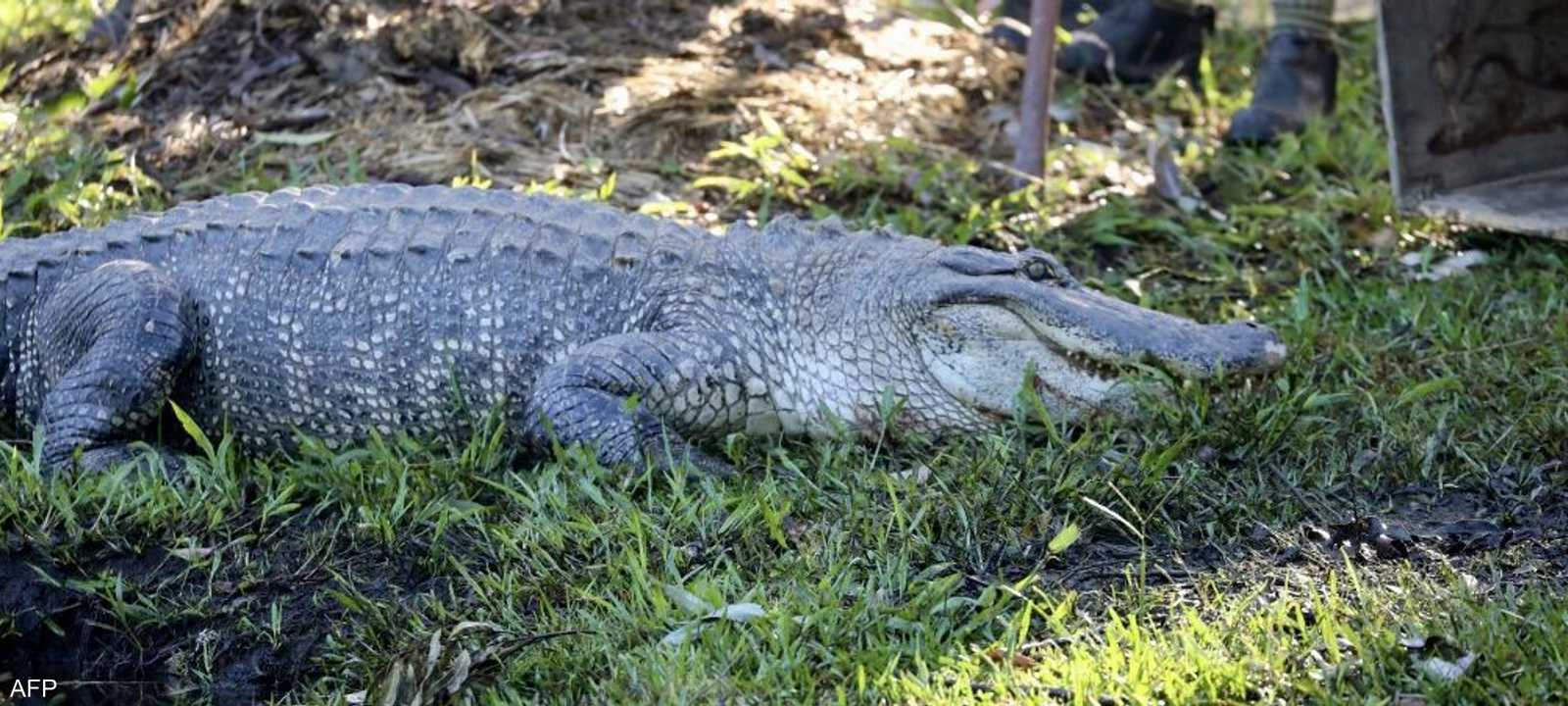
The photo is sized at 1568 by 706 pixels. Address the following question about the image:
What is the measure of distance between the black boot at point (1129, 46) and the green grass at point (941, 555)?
236 centimetres

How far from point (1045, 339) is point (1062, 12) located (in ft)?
12.2

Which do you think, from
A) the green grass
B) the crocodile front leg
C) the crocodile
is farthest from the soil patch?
the crocodile front leg

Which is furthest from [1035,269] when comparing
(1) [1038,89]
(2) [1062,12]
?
(2) [1062,12]

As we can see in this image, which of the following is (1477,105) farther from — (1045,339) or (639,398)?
(639,398)

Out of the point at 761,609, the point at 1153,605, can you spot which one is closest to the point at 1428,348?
the point at 1153,605

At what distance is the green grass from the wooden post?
116cm

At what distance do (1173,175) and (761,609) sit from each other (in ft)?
11.3

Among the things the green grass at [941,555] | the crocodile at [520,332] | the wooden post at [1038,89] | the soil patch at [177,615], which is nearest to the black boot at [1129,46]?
the wooden post at [1038,89]

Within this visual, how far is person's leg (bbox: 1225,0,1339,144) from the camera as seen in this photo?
6805mm

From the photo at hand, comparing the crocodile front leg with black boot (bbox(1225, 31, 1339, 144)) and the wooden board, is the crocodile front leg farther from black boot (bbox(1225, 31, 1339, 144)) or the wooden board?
black boot (bbox(1225, 31, 1339, 144))

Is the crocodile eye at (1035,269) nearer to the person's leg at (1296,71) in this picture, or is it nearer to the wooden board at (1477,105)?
the wooden board at (1477,105)

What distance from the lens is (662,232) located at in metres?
4.81

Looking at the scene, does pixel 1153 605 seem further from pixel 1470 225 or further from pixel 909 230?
pixel 1470 225

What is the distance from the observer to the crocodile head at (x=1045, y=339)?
14.4ft
